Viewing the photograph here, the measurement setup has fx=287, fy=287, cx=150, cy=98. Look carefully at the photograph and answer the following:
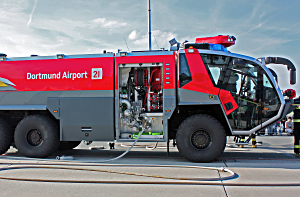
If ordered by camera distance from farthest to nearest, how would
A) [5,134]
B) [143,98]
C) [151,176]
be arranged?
1. [5,134]
2. [143,98]
3. [151,176]

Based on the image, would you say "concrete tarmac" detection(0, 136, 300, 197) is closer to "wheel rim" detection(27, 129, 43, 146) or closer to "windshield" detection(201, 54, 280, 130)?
"wheel rim" detection(27, 129, 43, 146)

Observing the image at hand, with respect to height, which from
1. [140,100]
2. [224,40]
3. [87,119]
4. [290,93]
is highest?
[224,40]

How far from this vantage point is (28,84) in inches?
320

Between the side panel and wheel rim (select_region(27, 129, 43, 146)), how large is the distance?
2.18ft

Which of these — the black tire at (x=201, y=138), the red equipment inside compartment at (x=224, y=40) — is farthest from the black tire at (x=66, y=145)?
the red equipment inside compartment at (x=224, y=40)

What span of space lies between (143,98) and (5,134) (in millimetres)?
4123

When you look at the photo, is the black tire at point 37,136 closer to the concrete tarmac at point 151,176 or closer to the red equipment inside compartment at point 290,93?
the concrete tarmac at point 151,176

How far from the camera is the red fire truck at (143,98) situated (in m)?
7.39

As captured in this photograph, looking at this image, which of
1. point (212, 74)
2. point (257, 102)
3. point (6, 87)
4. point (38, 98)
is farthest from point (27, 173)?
point (257, 102)

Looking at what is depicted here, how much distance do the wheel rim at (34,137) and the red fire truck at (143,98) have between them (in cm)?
3

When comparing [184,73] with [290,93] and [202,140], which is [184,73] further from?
[290,93]

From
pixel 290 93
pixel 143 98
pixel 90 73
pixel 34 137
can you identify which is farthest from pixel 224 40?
pixel 34 137

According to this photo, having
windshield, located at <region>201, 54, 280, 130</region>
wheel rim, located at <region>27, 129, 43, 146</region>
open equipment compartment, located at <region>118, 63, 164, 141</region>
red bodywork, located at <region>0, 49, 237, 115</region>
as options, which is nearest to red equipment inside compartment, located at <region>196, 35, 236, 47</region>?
windshield, located at <region>201, 54, 280, 130</region>

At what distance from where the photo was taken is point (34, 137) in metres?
8.00
